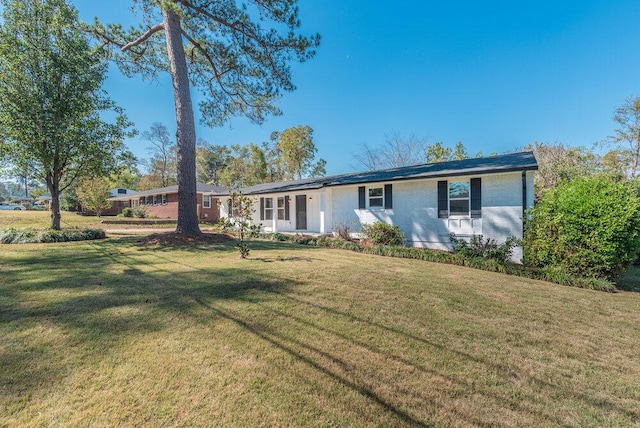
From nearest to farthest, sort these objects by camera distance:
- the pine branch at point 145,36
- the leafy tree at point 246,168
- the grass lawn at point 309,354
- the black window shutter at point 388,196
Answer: the grass lawn at point 309,354, the pine branch at point 145,36, the black window shutter at point 388,196, the leafy tree at point 246,168

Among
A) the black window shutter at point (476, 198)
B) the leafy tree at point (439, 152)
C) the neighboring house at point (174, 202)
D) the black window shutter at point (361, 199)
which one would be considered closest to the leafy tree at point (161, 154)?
the neighboring house at point (174, 202)

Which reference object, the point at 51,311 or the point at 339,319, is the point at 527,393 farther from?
the point at 51,311

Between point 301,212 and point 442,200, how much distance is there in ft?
27.3

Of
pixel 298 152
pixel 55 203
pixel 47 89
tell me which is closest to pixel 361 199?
pixel 47 89

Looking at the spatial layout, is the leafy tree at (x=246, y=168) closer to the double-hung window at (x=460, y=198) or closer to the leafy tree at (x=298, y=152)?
the leafy tree at (x=298, y=152)

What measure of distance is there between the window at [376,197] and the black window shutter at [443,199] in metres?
2.51

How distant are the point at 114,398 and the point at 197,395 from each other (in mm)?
666

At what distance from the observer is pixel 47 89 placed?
435 inches

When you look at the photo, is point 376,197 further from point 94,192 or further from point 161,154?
point 161,154

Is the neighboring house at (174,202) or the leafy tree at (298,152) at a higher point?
the leafy tree at (298,152)

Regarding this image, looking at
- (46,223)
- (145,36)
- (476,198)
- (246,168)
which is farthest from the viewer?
(246,168)

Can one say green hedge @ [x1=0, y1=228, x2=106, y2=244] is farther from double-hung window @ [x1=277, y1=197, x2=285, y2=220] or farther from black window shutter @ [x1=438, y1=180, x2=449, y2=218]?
black window shutter @ [x1=438, y1=180, x2=449, y2=218]

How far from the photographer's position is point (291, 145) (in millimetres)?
31328

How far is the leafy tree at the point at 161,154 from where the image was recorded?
44562 millimetres
